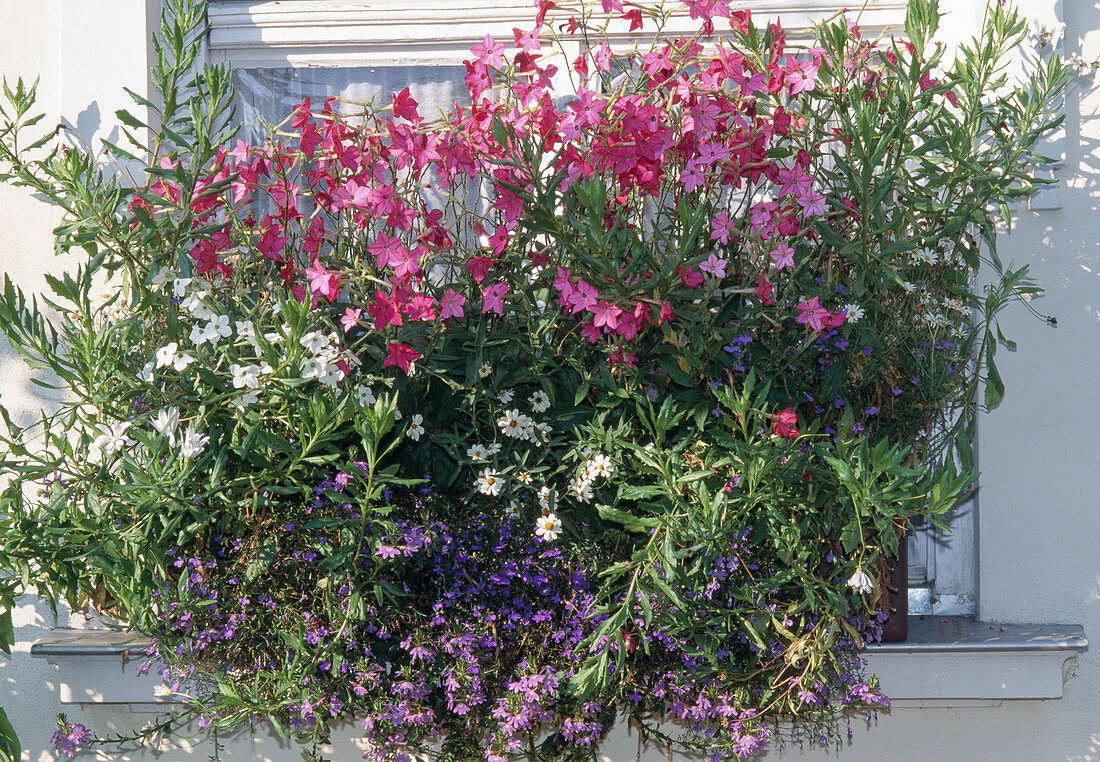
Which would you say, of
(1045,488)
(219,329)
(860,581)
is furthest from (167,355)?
(1045,488)

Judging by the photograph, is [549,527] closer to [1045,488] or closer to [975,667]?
[975,667]

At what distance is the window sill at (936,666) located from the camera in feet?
6.99

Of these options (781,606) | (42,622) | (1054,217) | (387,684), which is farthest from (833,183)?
(42,622)

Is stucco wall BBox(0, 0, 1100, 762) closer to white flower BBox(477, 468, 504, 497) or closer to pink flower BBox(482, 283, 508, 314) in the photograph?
white flower BBox(477, 468, 504, 497)

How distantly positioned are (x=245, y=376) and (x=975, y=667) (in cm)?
165

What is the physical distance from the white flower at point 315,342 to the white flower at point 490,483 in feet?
1.35

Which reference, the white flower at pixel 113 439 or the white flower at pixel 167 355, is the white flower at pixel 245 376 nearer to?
the white flower at pixel 167 355

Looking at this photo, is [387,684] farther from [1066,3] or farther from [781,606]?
[1066,3]

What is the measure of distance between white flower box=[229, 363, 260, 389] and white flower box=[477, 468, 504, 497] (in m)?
0.48

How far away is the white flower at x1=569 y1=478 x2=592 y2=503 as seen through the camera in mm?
1974

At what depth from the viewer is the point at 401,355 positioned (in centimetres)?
189

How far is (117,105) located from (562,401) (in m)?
1.32

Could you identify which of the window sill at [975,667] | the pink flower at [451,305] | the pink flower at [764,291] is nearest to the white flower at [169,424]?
Result: the pink flower at [451,305]

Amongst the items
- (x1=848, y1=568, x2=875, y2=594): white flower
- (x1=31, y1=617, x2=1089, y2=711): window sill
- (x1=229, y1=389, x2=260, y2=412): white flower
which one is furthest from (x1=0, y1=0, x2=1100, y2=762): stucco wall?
(x1=229, y1=389, x2=260, y2=412): white flower
